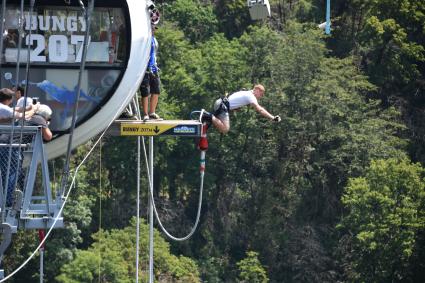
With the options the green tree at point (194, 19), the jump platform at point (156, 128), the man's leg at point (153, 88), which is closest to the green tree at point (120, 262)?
the green tree at point (194, 19)

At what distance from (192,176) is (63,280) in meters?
9.29

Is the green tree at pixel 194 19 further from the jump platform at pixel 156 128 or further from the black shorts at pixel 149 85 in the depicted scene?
the jump platform at pixel 156 128

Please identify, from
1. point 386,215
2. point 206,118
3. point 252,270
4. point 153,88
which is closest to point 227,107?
point 206,118

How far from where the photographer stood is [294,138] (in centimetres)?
6875

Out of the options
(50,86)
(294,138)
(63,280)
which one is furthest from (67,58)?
(294,138)

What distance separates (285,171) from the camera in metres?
69.0

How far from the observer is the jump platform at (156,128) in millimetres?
29906

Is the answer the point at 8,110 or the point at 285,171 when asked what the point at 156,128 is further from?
the point at 285,171

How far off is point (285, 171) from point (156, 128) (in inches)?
1542

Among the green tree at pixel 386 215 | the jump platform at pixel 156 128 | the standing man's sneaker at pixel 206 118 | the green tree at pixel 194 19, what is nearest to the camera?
the jump platform at pixel 156 128

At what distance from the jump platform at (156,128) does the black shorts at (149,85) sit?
0.55 meters

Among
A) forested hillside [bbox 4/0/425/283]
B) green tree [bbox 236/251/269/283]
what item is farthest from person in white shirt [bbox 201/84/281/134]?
green tree [bbox 236/251/269/283]

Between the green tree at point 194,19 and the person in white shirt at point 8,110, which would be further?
the green tree at point 194,19

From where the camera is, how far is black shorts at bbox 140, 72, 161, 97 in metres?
30.4
